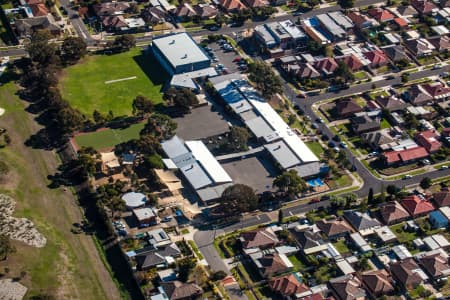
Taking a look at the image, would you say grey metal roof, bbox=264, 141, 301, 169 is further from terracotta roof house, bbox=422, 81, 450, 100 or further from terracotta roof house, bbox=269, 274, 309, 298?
terracotta roof house, bbox=422, 81, 450, 100

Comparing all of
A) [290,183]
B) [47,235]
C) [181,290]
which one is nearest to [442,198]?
[290,183]

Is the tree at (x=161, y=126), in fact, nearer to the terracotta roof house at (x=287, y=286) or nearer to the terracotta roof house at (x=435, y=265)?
the terracotta roof house at (x=287, y=286)

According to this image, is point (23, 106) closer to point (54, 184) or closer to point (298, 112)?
point (54, 184)

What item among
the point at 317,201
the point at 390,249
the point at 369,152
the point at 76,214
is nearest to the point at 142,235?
the point at 76,214

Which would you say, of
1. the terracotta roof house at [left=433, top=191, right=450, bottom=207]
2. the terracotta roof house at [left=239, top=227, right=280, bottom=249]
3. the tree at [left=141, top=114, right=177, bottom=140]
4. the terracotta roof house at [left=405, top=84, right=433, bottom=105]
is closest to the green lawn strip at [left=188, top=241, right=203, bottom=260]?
the terracotta roof house at [left=239, top=227, right=280, bottom=249]

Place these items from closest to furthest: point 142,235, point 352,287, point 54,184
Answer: point 352,287, point 142,235, point 54,184

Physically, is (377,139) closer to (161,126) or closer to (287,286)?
(161,126)
